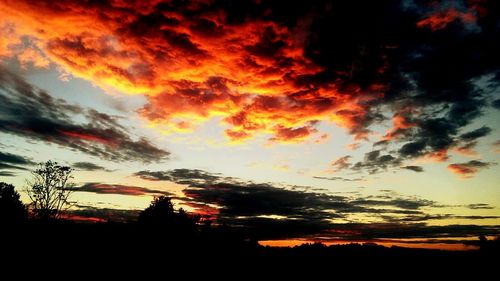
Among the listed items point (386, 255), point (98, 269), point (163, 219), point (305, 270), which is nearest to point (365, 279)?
point (305, 270)

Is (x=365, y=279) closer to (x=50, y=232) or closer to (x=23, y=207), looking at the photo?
(x=50, y=232)

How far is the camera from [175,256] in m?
48.3

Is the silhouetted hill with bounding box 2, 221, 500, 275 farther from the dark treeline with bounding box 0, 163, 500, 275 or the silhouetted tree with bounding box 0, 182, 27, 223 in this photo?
the silhouetted tree with bounding box 0, 182, 27, 223

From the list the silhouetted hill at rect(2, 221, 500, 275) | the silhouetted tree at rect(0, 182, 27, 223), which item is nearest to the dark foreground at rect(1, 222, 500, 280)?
the silhouetted hill at rect(2, 221, 500, 275)

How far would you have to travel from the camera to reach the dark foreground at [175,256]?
3338 cm

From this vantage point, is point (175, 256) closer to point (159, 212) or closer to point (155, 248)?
point (155, 248)

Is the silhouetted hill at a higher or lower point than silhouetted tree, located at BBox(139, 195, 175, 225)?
lower

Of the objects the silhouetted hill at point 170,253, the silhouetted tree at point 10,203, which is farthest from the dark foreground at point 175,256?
the silhouetted tree at point 10,203

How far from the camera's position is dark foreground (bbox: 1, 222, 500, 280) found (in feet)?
109

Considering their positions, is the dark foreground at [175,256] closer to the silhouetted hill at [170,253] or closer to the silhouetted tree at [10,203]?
the silhouetted hill at [170,253]

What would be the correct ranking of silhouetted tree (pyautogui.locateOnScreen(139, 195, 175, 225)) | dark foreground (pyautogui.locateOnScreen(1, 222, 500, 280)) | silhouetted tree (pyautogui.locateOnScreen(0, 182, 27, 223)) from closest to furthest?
dark foreground (pyautogui.locateOnScreen(1, 222, 500, 280))
silhouetted tree (pyautogui.locateOnScreen(0, 182, 27, 223))
silhouetted tree (pyautogui.locateOnScreen(139, 195, 175, 225))

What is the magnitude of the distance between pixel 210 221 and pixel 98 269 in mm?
43307

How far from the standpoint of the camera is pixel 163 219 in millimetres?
64625

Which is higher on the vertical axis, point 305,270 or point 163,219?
point 163,219
